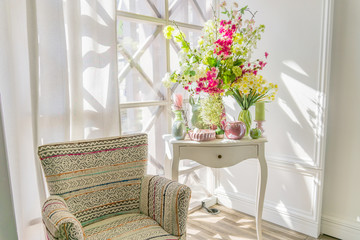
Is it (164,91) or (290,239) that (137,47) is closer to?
(164,91)

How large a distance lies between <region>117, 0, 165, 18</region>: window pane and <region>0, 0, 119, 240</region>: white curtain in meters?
0.23

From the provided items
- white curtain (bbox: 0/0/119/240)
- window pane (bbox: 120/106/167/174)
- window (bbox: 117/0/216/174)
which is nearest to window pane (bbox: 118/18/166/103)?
window (bbox: 117/0/216/174)

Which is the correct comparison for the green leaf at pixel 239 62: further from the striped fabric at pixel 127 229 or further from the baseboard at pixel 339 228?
the baseboard at pixel 339 228

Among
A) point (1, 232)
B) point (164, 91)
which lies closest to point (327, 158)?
point (164, 91)

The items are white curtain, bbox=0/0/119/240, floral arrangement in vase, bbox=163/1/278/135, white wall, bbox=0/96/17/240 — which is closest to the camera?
white wall, bbox=0/96/17/240

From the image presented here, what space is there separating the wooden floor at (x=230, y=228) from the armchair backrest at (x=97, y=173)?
80 cm

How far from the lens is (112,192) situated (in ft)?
5.11

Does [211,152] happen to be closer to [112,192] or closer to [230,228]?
[112,192]

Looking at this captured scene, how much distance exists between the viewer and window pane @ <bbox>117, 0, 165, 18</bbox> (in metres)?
1.98

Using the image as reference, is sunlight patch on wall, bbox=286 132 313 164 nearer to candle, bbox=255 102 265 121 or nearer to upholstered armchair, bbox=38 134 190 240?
candle, bbox=255 102 265 121

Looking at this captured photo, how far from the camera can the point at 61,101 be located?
5.25 feet

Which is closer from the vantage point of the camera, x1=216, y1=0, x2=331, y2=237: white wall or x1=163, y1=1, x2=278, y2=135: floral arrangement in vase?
x1=163, y1=1, x2=278, y2=135: floral arrangement in vase

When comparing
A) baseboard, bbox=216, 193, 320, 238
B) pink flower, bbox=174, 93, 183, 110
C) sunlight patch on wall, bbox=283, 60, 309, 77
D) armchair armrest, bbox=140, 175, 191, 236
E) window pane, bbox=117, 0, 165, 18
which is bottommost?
baseboard, bbox=216, 193, 320, 238

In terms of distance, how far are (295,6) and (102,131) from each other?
1675 millimetres
